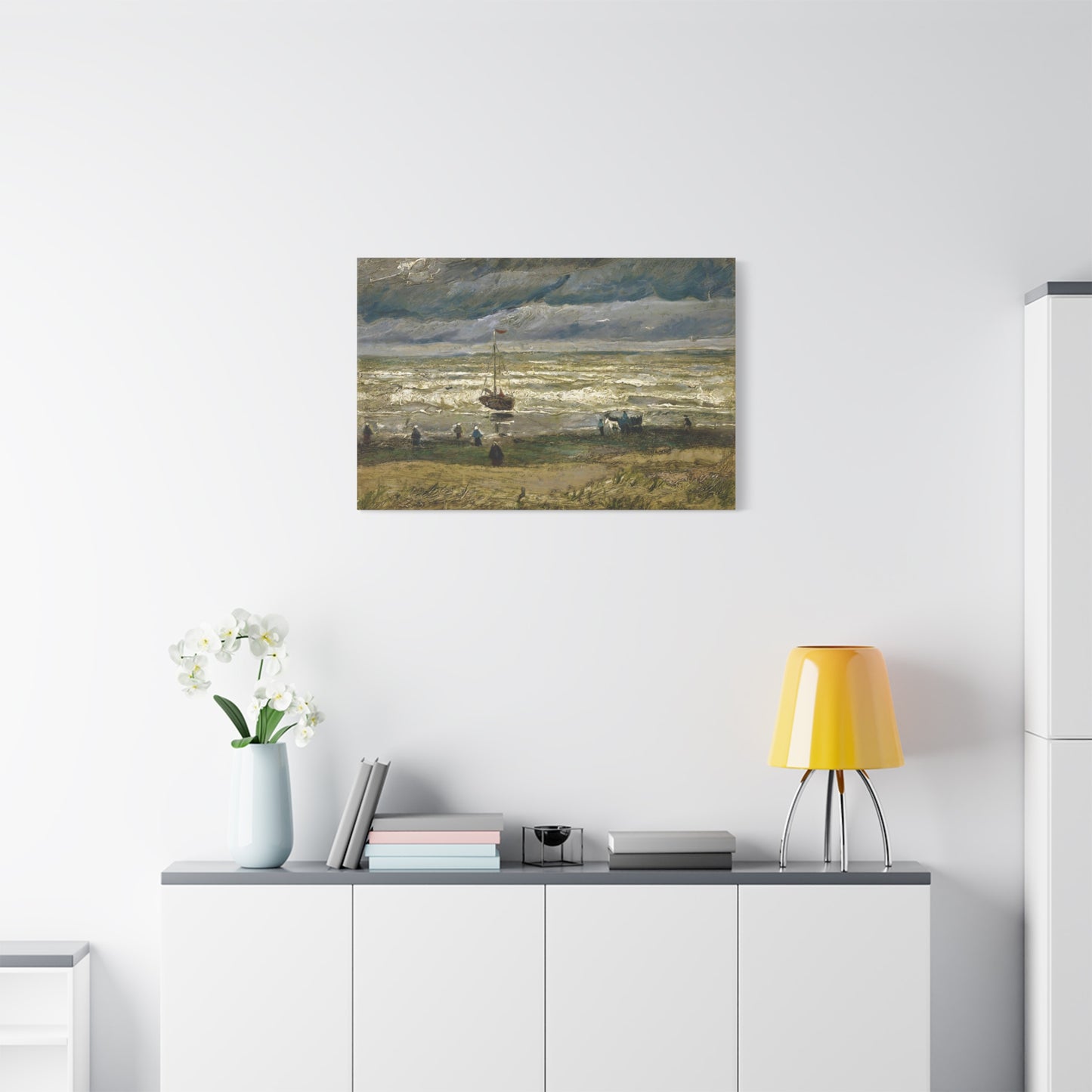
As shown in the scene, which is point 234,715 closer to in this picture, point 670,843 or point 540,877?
point 540,877

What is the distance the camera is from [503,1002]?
221 cm

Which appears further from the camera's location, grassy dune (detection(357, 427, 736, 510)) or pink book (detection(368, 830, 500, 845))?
grassy dune (detection(357, 427, 736, 510))

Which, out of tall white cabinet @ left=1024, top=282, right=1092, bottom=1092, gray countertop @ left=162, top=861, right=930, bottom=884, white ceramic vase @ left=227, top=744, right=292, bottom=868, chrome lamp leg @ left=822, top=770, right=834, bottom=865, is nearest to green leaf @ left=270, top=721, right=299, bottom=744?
white ceramic vase @ left=227, top=744, right=292, bottom=868

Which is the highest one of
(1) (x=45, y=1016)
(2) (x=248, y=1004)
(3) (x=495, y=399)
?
(3) (x=495, y=399)

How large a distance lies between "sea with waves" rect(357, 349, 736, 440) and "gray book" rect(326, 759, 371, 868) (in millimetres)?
762

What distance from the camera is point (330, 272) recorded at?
243 centimetres

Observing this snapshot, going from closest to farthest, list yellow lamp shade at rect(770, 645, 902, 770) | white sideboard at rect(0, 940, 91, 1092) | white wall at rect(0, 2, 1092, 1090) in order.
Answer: yellow lamp shade at rect(770, 645, 902, 770) < white sideboard at rect(0, 940, 91, 1092) < white wall at rect(0, 2, 1092, 1090)

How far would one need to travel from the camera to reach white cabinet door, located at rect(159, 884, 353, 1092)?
2.21m

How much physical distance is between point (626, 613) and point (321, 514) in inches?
28.5

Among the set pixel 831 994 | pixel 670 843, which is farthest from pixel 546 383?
pixel 831 994

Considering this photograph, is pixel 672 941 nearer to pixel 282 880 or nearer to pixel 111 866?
pixel 282 880

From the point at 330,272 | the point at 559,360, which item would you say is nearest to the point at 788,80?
the point at 559,360

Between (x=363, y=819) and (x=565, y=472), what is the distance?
0.87 metres

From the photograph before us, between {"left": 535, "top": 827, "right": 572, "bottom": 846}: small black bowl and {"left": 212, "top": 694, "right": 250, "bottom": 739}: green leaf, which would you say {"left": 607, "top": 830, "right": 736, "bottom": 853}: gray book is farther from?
{"left": 212, "top": 694, "right": 250, "bottom": 739}: green leaf
